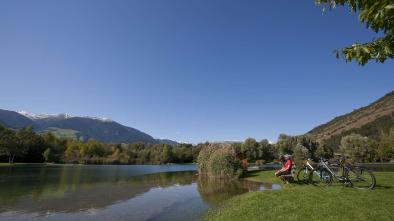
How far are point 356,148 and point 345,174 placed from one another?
106197mm

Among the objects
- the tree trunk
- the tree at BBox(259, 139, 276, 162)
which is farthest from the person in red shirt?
the tree at BBox(259, 139, 276, 162)

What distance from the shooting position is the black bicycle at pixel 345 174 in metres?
17.7

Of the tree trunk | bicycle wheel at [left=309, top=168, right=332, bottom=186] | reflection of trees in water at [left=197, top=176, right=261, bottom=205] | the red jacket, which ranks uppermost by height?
the tree trunk

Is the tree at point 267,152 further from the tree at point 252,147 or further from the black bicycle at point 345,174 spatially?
the black bicycle at point 345,174

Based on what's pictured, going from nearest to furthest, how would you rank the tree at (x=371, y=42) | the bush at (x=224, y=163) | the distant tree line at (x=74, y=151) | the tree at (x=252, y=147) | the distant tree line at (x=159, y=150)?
the tree at (x=371, y=42)
the bush at (x=224, y=163)
the distant tree line at (x=159, y=150)
the distant tree line at (x=74, y=151)
the tree at (x=252, y=147)

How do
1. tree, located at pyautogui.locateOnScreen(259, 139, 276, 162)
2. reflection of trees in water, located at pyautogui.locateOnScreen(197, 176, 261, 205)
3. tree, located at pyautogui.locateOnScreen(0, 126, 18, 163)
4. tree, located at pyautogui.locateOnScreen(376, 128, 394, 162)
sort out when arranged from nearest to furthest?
reflection of trees in water, located at pyautogui.locateOnScreen(197, 176, 261, 205) < tree, located at pyautogui.locateOnScreen(0, 126, 18, 163) < tree, located at pyautogui.locateOnScreen(376, 128, 394, 162) < tree, located at pyautogui.locateOnScreen(259, 139, 276, 162)

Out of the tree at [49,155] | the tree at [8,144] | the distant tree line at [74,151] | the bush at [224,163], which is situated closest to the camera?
the bush at [224,163]

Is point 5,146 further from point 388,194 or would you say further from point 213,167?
point 388,194

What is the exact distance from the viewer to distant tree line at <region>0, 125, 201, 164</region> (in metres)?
115

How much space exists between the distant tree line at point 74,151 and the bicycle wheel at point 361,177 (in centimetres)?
11931

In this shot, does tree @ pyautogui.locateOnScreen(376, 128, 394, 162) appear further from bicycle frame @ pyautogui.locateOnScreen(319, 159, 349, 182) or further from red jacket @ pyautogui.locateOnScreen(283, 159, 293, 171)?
bicycle frame @ pyautogui.locateOnScreen(319, 159, 349, 182)

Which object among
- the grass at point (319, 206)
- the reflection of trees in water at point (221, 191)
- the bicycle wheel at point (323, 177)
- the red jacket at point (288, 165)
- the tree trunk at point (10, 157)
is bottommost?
the reflection of trees in water at point (221, 191)

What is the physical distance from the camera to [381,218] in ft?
35.4

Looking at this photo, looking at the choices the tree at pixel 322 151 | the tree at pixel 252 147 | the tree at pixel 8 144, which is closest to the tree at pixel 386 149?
the tree at pixel 322 151
